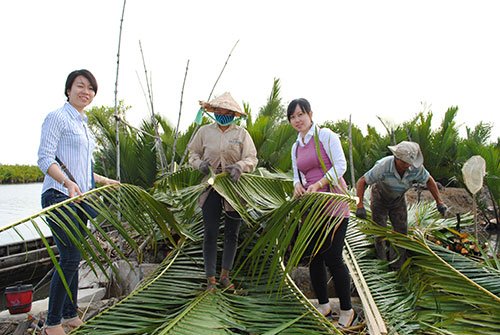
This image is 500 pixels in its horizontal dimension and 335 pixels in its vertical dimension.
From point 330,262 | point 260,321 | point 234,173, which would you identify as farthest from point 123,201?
point 330,262

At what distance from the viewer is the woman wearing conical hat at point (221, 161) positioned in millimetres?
2791

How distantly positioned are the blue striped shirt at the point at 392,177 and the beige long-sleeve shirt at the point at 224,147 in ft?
3.16

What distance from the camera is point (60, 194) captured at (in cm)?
253

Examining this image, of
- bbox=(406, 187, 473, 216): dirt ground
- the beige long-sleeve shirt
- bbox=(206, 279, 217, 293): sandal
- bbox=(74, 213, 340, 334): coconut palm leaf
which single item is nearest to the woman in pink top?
the beige long-sleeve shirt

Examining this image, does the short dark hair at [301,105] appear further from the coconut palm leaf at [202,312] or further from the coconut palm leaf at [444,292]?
the coconut palm leaf at [202,312]

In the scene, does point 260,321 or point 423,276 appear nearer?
point 260,321

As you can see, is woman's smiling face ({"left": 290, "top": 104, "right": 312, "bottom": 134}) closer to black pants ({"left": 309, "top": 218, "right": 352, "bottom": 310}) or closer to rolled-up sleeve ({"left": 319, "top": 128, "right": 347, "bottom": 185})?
rolled-up sleeve ({"left": 319, "top": 128, "right": 347, "bottom": 185})

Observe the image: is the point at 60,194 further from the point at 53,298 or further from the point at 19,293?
the point at 19,293

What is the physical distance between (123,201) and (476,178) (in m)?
2.97

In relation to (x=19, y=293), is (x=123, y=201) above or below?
above

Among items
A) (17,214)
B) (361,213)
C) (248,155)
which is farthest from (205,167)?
(17,214)

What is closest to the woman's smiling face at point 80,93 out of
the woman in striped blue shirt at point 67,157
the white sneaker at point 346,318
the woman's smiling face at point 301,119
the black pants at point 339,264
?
the woman in striped blue shirt at point 67,157

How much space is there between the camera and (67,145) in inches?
103

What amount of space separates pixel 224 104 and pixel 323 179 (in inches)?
31.5
